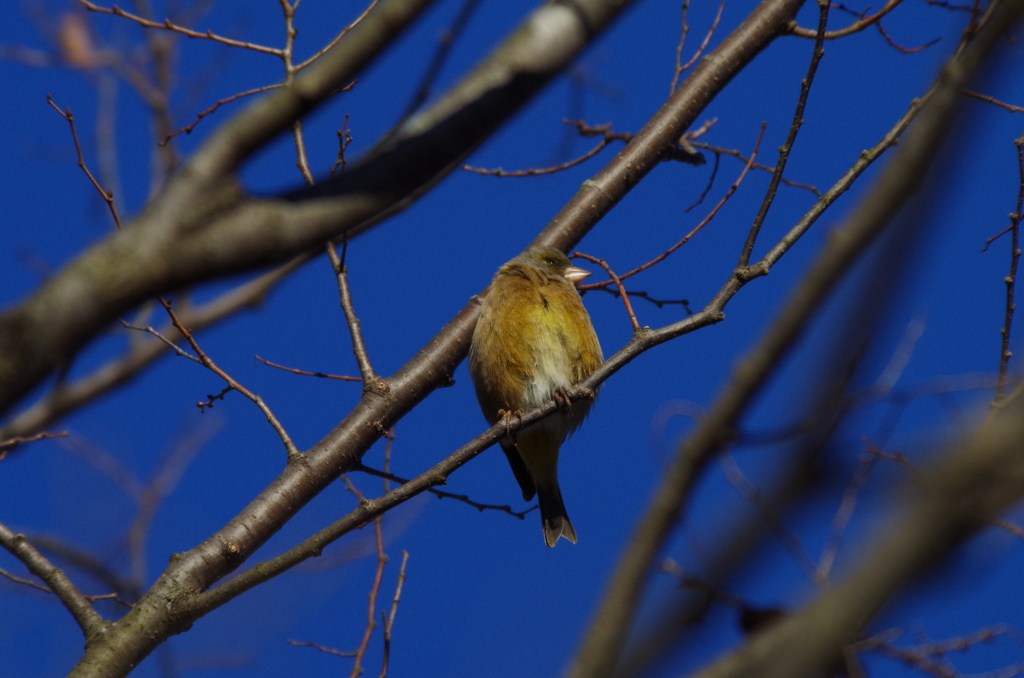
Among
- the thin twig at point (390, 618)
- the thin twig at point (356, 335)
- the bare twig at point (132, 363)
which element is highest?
the bare twig at point (132, 363)

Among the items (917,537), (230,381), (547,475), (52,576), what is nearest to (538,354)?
(547,475)

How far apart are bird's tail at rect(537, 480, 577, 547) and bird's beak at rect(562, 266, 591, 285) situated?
1.22 metres

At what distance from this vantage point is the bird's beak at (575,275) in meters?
5.30

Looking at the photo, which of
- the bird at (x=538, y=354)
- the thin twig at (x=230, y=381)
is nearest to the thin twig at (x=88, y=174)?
the thin twig at (x=230, y=381)

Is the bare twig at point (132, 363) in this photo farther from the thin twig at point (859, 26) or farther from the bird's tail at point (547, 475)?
the thin twig at point (859, 26)

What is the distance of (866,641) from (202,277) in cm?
126

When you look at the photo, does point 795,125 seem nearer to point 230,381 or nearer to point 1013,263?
point 1013,263

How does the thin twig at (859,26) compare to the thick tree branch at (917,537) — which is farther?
the thin twig at (859,26)

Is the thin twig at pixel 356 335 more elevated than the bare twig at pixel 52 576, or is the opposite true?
the thin twig at pixel 356 335

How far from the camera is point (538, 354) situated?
4848 mm

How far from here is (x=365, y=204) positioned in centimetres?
160

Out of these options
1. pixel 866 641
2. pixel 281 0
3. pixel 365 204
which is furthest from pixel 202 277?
pixel 281 0

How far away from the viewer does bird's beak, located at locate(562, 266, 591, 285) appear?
209 inches

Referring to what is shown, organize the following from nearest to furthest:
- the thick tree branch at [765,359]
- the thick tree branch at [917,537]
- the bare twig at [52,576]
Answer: the thick tree branch at [917,537], the thick tree branch at [765,359], the bare twig at [52,576]
